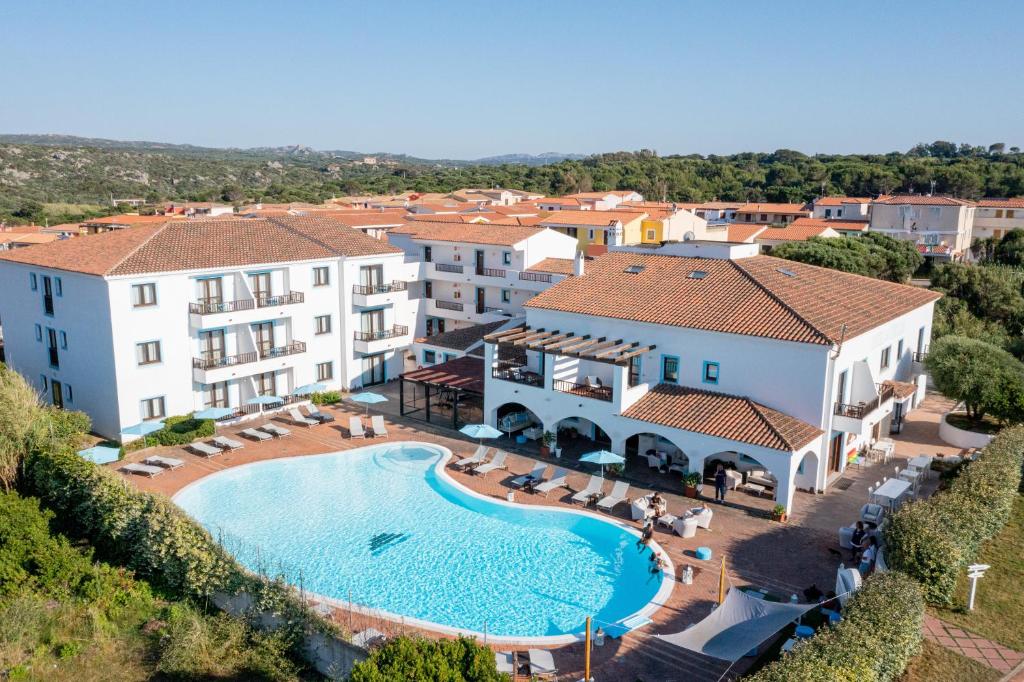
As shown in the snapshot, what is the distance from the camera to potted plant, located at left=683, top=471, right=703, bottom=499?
26.7 m

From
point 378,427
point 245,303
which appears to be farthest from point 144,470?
point 378,427

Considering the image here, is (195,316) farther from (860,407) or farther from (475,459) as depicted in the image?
(860,407)

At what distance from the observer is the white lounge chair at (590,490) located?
86.6 ft

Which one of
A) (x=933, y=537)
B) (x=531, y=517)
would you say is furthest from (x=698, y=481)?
(x=933, y=537)

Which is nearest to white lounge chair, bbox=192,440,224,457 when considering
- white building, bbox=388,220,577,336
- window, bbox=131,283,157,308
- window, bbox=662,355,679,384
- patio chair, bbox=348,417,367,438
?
patio chair, bbox=348,417,367,438

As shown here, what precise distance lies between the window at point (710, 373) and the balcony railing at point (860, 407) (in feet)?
14.5

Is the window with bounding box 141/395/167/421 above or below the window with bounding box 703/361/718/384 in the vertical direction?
below

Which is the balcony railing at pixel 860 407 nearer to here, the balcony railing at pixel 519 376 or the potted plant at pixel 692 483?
the potted plant at pixel 692 483

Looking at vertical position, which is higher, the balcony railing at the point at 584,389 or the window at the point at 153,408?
the balcony railing at the point at 584,389

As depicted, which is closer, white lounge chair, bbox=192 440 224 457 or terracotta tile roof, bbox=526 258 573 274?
white lounge chair, bbox=192 440 224 457

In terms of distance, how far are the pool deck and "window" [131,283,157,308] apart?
20.7ft

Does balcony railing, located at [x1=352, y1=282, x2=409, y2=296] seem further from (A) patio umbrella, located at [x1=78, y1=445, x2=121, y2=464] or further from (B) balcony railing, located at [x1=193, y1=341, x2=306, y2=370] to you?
(A) patio umbrella, located at [x1=78, y1=445, x2=121, y2=464]

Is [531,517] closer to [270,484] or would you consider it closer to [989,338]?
[270,484]

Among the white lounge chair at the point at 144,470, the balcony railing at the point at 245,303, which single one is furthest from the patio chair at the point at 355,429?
the white lounge chair at the point at 144,470
